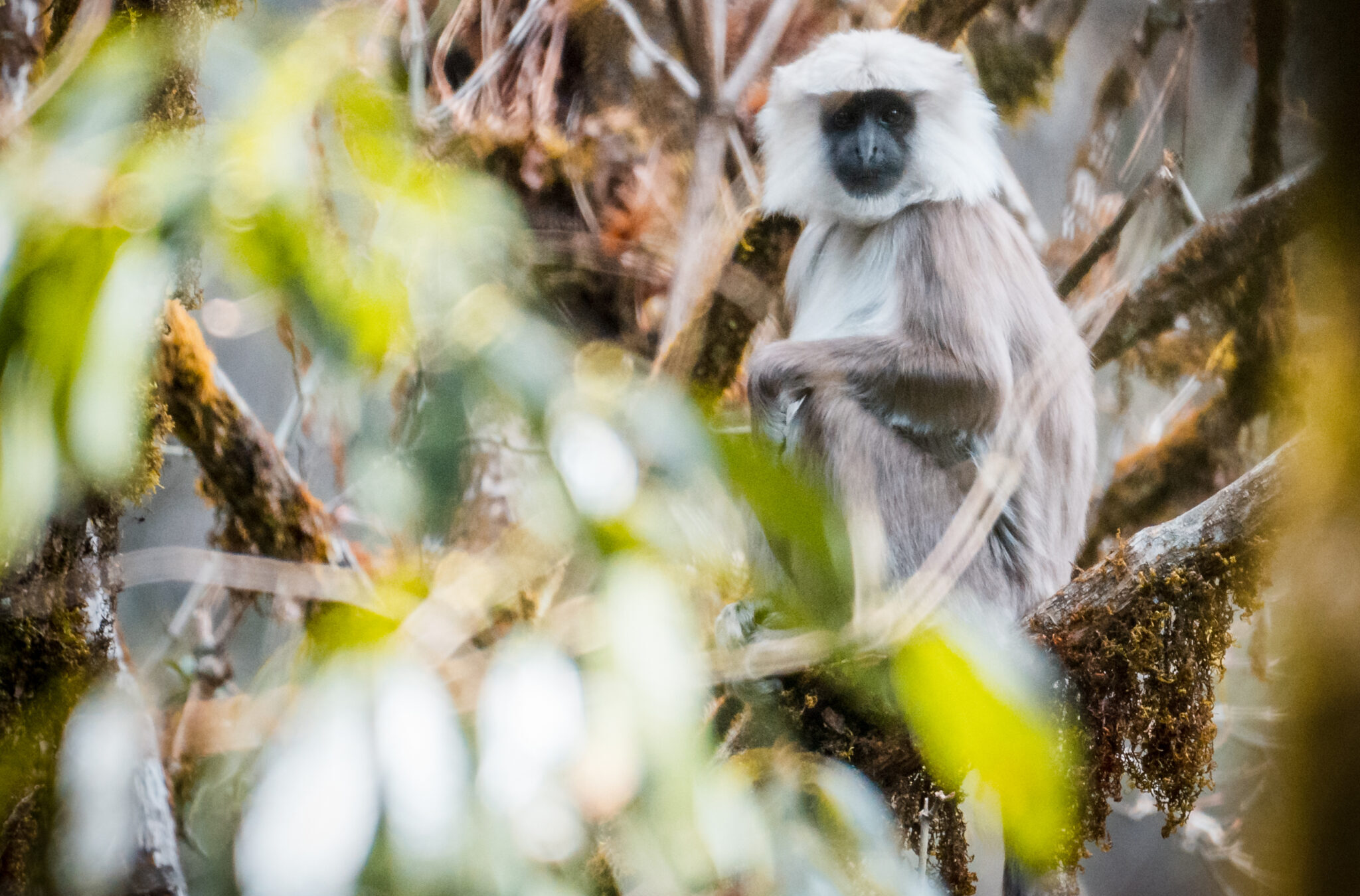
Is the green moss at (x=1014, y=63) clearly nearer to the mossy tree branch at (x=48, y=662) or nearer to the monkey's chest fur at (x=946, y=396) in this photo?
the monkey's chest fur at (x=946, y=396)

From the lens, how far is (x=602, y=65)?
13.3 ft

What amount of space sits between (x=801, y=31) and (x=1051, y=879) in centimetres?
323

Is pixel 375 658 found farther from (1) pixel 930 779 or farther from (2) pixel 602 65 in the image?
(2) pixel 602 65

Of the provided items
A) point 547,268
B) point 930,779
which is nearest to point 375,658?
point 930,779

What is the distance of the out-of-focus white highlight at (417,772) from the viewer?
977 millimetres

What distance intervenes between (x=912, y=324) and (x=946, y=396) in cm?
22

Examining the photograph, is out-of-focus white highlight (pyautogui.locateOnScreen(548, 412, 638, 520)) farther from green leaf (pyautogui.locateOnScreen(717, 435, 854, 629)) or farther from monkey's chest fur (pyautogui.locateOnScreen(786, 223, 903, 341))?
monkey's chest fur (pyautogui.locateOnScreen(786, 223, 903, 341))

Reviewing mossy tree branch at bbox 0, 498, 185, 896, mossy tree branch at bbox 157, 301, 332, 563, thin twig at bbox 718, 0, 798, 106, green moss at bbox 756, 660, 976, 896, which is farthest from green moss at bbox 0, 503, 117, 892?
thin twig at bbox 718, 0, 798, 106

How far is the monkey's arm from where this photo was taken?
2.46 m

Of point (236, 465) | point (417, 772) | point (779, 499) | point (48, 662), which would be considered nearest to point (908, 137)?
point (779, 499)

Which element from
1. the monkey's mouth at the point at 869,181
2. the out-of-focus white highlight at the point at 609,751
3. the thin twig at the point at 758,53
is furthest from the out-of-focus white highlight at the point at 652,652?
the thin twig at the point at 758,53

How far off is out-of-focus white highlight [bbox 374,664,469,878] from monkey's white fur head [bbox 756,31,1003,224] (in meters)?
2.13

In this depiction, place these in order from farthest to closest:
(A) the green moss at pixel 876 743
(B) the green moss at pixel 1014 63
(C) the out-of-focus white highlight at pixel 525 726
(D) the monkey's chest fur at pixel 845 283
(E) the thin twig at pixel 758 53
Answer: (B) the green moss at pixel 1014 63 < (E) the thin twig at pixel 758 53 < (D) the monkey's chest fur at pixel 845 283 < (A) the green moss at pixel 876 743 < (C) the out-of-focus white highlight at pixel 525 726

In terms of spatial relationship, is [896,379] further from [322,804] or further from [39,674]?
[39,674]
